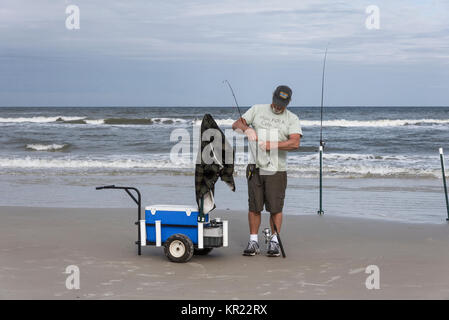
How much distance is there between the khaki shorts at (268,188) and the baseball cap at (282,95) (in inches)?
24.0

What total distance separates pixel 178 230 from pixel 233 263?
0.53 m

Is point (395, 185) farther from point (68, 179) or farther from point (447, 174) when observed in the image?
point (68, 179)

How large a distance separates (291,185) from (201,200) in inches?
249

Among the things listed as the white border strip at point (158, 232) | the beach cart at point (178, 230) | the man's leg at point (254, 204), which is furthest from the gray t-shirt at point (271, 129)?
the white border strip at point (158, 232)

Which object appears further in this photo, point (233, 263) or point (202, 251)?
point (202, 251)

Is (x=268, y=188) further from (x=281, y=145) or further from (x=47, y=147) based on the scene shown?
(x=47, y=147)

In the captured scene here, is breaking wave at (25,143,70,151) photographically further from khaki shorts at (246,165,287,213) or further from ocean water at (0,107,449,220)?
khaki shorts at (246,165,287,213)

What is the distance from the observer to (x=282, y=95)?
5.46 metres

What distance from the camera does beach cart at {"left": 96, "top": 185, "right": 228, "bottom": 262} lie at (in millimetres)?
5406

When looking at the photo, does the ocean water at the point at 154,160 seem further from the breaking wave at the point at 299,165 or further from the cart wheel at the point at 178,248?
the cart wheel at the point at 178,248

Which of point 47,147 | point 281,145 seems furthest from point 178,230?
point 47,147

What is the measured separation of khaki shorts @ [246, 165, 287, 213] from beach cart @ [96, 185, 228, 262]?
0.42 meters

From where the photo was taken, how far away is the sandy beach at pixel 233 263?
179 inches

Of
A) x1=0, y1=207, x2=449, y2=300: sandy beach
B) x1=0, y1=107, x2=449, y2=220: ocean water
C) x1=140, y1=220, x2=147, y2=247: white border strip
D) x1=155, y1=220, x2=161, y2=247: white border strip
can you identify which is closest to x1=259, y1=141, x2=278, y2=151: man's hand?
x1=0, y1=207, x2=449, y2=300: sandy beach
